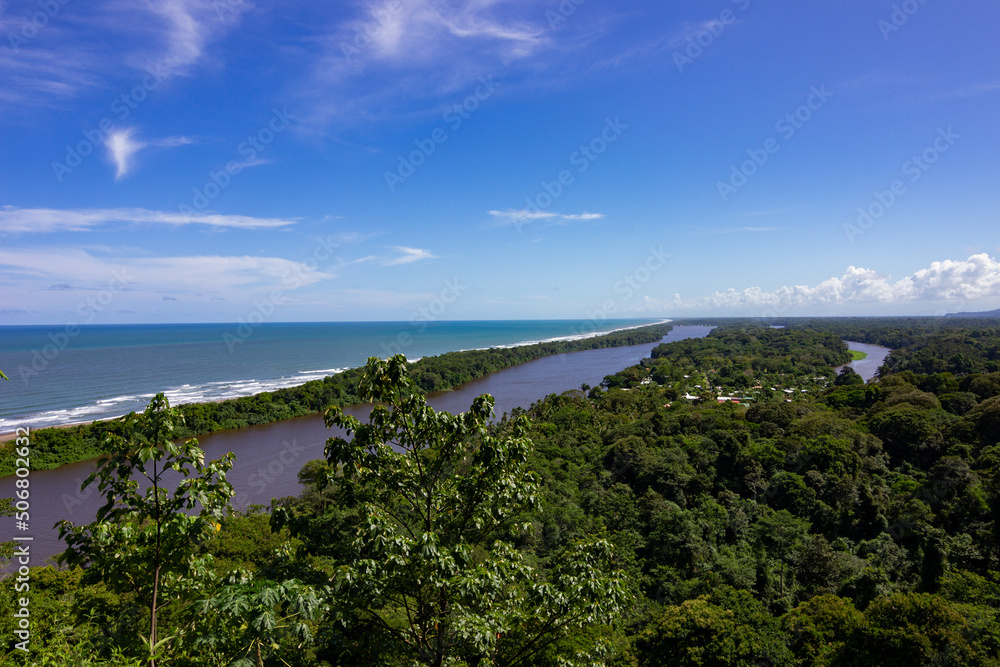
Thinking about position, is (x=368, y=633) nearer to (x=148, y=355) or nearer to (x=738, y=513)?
(x=738, y=513)

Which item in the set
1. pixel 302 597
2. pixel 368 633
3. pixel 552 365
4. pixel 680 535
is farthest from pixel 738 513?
pixel 552 365

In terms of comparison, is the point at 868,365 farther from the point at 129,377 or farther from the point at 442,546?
the point at 129,377

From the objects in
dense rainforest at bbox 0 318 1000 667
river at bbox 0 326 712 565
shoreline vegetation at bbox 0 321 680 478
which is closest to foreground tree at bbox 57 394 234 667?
dense rainforest at bbox 0 318 1000 667

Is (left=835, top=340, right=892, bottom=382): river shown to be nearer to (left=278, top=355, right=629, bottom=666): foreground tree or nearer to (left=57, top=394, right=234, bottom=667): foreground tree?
(left=278, top=355, right=629, bottom=666): foreground tree

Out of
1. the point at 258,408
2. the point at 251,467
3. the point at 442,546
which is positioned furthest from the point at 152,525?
the point at 258,408

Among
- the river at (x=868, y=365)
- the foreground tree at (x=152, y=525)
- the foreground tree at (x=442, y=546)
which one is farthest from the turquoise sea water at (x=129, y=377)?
the river at (x=868, y=365)

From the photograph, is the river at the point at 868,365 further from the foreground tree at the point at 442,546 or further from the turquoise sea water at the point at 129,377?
the foreground tree at the point at 442,546

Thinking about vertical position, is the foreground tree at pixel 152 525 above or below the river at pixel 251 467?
above
